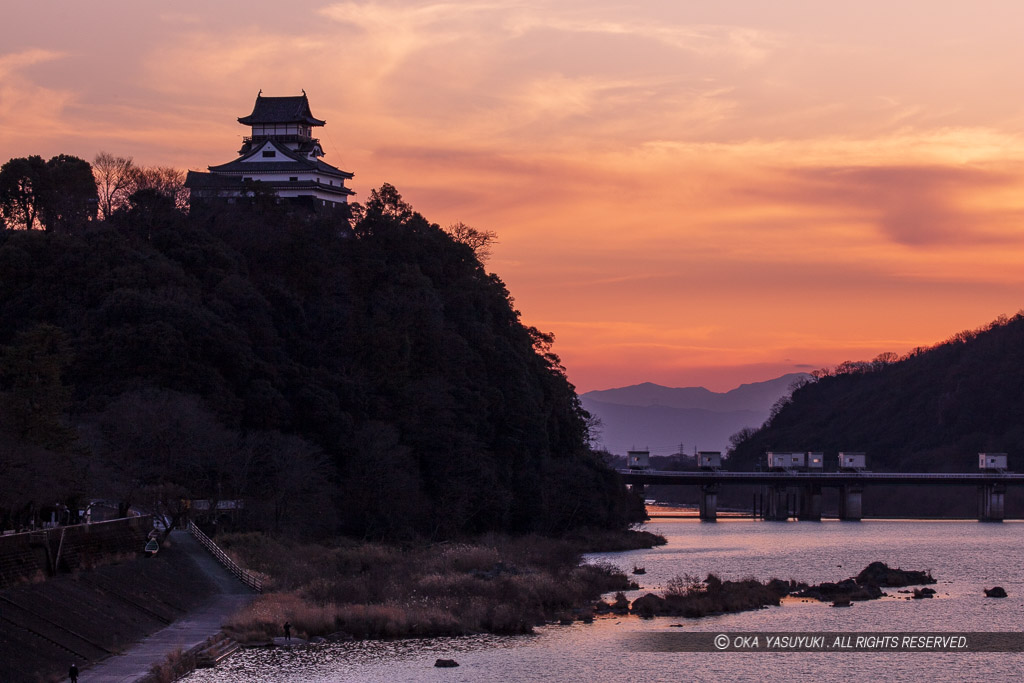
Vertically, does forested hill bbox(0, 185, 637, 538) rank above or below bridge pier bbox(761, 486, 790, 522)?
above

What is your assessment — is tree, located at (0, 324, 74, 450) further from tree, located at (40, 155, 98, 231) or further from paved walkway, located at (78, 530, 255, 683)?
tree, located at (40, 155, 98, 231)

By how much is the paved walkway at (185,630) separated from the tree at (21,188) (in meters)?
48.7

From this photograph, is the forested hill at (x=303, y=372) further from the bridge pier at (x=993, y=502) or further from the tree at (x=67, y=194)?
the bridge pier at (x=993, y=502)

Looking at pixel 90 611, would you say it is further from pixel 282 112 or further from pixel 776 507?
pixel 776 507

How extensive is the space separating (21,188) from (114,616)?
6574cm

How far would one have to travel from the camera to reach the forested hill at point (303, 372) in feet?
215

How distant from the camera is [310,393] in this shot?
79.8 metres

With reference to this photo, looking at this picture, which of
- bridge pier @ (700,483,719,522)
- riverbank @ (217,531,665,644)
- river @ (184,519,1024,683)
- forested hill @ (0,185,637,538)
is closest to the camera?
river @ (184,519,1024,683)

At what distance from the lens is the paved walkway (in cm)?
3384

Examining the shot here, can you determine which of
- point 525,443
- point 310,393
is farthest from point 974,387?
point 310,393

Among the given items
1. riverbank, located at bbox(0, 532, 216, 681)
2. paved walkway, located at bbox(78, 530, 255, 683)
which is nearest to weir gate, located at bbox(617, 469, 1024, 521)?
paved walkway, located at bbox(78, 530, 255, 683)

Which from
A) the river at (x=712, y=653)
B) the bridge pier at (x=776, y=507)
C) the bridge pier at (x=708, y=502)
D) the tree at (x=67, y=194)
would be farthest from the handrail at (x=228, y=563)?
the bridge pier at (x=776, y=507)

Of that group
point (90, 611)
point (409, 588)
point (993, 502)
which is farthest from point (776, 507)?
point (90, 611)

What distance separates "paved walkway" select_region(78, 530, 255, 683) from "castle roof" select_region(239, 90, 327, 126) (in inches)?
2696
